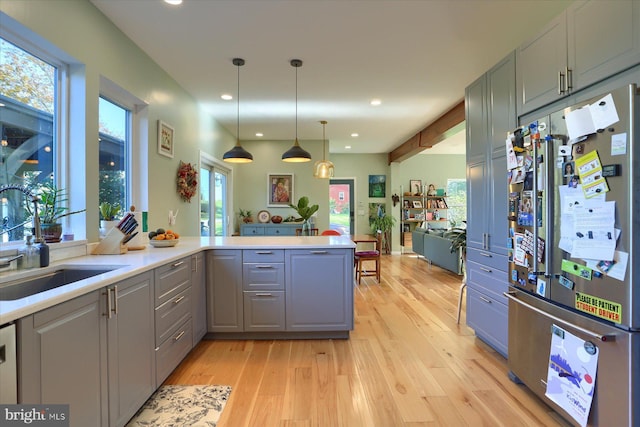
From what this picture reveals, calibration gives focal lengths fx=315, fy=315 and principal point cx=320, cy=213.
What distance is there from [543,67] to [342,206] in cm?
676

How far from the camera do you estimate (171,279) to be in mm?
2168

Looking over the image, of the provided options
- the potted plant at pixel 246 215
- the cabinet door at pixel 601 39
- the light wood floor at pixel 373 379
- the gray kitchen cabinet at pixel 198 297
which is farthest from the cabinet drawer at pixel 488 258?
the potted plant at pixel 246 215

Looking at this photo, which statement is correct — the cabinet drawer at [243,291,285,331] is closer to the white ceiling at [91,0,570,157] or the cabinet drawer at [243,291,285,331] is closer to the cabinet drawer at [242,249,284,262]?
the cabinet drawer at [242,249,284,262]

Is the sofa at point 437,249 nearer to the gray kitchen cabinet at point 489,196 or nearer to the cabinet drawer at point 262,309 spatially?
the gray kitchen cabinet at point 489,196

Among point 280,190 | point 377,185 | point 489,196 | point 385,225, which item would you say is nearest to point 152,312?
point 489,196

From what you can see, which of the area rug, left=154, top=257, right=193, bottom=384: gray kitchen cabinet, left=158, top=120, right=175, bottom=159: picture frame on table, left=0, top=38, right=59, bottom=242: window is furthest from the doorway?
left=0, top=38, right=59, bottom=242: window

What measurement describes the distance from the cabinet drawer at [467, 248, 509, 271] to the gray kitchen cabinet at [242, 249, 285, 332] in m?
1.73

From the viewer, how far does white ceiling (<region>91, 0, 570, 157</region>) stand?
2.34m

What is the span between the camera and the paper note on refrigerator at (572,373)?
1.52 meters

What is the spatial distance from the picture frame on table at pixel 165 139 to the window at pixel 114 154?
11.9 inches

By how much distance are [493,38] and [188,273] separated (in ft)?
10.6

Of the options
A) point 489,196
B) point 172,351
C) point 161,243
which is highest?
point 489,196

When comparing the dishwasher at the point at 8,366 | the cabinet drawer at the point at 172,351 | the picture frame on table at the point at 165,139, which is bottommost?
the cabinet drawer at the point at 172,351

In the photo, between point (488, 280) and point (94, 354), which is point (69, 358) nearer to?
point (94, 354)
